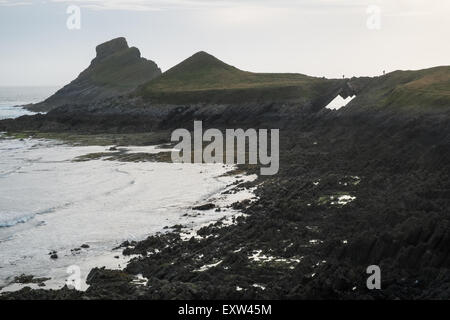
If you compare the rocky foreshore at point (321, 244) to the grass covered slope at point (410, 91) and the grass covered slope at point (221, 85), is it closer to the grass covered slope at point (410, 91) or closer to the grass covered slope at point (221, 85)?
the grass covered slope at point (410, 91)

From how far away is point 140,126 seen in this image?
4397 inches

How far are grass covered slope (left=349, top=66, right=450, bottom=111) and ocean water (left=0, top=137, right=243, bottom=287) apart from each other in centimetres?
2431

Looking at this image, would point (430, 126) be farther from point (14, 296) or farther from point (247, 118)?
point (247, 118)

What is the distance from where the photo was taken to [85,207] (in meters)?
45.8

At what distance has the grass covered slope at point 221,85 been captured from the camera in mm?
115000

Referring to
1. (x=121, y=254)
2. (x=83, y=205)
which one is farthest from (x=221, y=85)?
(x=121, y=254)

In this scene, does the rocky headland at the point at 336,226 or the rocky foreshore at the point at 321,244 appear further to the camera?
the rocky headland at the point at 336,226

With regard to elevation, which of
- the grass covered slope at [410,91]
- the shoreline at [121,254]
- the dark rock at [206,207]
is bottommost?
the shoreline at [121,254]

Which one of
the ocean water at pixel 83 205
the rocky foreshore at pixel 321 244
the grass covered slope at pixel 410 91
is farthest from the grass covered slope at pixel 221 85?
the rocky foreshore at pixel 321 244

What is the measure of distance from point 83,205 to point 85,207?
2.71 ft

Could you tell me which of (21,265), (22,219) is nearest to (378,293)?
(21,265)

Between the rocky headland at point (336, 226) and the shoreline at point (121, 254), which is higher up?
the rocky headland at point (336, 226)

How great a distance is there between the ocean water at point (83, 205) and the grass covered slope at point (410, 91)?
2431 centimetres

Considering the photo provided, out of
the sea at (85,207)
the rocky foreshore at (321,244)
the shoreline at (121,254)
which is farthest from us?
the sea at (85,207)
